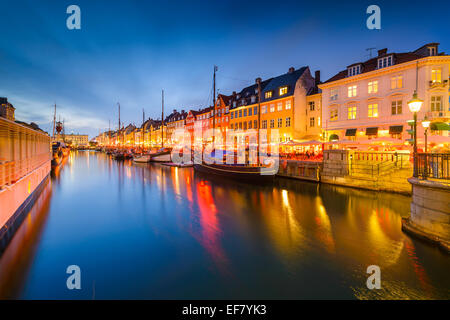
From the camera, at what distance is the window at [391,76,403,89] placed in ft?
77.6

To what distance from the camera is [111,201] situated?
15938 mm

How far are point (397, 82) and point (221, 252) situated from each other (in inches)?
1129

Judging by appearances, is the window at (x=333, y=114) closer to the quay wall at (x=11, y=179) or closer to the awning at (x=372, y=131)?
the awning at (x=372, y=131)

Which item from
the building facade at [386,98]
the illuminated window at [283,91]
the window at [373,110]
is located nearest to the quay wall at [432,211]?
the building facade at [386,98]

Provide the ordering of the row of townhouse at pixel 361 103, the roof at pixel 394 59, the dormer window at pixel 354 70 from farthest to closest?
the dormer window at pixel 354 70 → the roof at pixel 394 59 → the row of townhouse at pixel 361 103

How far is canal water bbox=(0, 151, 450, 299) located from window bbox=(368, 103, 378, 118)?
49.5ft

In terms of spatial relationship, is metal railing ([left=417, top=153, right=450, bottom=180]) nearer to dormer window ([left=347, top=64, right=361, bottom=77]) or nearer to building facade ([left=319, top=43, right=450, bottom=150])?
building facade ([left=319, top=43, right=450, bottom=150])

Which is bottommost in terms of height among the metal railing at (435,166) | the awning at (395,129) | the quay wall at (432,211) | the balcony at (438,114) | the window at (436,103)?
the quay wall at (432,211)

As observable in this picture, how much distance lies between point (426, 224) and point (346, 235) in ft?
Result: 9.22

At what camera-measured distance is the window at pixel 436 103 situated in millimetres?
21570

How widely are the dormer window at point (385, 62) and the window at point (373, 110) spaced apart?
4578mm

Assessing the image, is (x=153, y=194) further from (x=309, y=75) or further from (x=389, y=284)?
(x=309, y=75)
